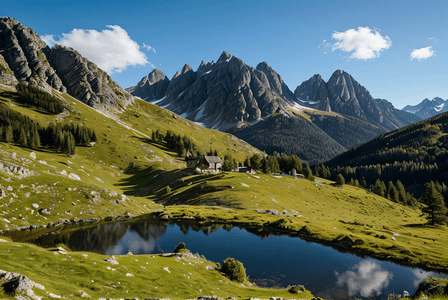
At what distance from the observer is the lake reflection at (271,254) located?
3912 cm

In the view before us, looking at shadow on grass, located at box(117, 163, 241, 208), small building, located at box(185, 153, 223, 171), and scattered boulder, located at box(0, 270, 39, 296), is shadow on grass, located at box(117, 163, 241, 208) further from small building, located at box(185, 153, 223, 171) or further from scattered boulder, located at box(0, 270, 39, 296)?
scattered boulder, located at box(0, 270, 39, 296)

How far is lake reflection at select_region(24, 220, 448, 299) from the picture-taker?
39.1 m

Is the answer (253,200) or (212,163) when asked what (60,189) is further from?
(212,163)

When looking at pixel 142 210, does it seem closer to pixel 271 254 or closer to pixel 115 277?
pixel 271 254

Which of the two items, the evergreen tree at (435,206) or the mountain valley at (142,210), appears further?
the evergreen tree at (435,206)

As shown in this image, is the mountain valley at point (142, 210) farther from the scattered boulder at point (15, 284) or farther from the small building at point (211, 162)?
the small building at point (211, 162)

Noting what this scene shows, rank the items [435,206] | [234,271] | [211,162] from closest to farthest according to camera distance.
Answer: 1. [234,271]
2. [435,206]
3. [211,162]

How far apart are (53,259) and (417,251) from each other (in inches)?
2833

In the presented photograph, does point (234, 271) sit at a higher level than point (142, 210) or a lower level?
higher

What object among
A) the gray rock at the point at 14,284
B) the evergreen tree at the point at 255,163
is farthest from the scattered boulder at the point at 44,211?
the evergreen tree at the point at 255,163

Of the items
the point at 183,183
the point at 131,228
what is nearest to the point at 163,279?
the point at 131,228

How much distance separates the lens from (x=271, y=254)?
2025 inches

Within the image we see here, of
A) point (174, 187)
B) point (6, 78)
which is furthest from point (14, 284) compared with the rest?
point (6, 78)

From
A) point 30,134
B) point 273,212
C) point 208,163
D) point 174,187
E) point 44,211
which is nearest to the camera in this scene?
point 44,211
